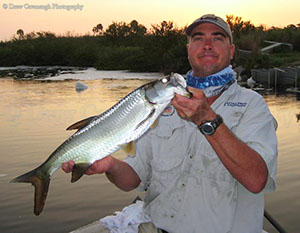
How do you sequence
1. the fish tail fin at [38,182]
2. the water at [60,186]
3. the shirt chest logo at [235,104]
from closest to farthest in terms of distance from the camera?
1. the fish tail fin at [38,182]
2. the shirt chest logo at [235,104]
3. the water at [60,186]

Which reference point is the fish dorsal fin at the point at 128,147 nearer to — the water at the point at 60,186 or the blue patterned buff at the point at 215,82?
the blue patterned buff at the point at 215,82

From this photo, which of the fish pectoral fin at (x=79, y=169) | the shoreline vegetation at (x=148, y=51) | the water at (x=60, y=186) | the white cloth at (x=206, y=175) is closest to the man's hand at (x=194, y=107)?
the white cloth at (x=206, y=175)

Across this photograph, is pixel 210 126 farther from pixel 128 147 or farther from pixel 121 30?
pixel 121 30

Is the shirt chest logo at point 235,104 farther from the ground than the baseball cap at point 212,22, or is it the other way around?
the baseball cap at point 212,22

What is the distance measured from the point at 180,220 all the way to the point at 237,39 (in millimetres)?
46797

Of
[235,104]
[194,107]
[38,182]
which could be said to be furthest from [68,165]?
[235,104]

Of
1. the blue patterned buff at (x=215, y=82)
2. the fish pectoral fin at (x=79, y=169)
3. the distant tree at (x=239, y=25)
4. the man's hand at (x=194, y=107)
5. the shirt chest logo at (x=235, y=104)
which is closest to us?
the man's hand at (x=194, y=107)

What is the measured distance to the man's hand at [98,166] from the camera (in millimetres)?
3084

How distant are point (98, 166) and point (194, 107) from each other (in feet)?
3.96

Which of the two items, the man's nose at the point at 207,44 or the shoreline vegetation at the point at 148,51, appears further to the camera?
the shoreline vegetation at the point at 148,51

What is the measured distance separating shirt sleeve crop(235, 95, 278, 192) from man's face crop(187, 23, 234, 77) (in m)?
0.65

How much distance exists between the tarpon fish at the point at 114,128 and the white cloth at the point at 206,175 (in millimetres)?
793

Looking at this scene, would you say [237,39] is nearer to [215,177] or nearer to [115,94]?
[115,94]

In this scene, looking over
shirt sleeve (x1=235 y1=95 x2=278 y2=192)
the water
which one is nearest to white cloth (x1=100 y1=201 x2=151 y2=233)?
shirt sleeve (x1=235 y1=95 x2=278 y2=192)
